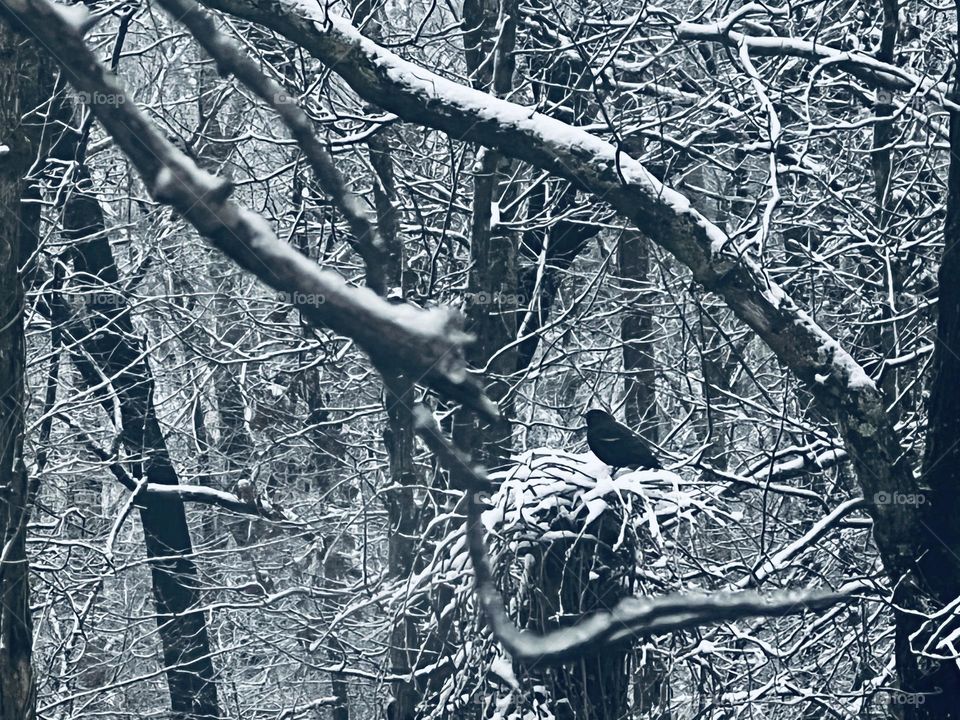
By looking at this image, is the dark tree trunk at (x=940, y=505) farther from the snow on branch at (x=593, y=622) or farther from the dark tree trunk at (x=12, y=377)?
the snow on branch at (x=593, y=622)

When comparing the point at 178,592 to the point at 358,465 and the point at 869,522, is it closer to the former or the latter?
the point at 358,465

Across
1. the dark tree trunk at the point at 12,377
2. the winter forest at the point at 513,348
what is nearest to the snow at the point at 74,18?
the winter forest at the point at 513,348

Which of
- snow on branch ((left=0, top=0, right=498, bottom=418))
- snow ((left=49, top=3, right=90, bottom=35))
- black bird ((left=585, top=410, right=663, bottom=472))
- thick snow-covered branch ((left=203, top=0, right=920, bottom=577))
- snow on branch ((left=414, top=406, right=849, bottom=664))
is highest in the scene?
thick snow-covered branch ((left=203, top=0, right=920, bottom=577))

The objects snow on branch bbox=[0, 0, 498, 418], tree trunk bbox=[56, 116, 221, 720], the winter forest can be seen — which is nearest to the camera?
snow on branch bbox=[0, 0, 498, 418]

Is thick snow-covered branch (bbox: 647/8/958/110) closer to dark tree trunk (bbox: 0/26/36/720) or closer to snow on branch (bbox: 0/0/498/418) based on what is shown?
dark tree trunk (bbox: 0/26/36/720)

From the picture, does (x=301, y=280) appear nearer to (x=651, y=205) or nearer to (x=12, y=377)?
(x=651, y=205)

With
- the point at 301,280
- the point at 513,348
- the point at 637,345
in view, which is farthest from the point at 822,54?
the point at 301,280

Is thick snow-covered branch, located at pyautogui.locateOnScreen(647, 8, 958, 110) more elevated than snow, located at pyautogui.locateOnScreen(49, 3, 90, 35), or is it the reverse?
thick snow-covered branch, located at pyautogui.locateOnScreen(647, 8, 958, 110)

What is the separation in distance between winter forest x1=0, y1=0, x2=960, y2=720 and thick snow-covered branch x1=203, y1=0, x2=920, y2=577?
2cm

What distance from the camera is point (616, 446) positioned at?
5.21m

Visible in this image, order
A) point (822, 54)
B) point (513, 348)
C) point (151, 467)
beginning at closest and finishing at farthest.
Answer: point (822, 54) < point (513, 348) < point (151, 467)

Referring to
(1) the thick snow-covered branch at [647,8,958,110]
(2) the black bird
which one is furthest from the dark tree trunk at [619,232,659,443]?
(2) the black bird

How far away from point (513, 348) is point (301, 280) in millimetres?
7062

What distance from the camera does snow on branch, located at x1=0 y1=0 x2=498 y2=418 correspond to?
1016mm
